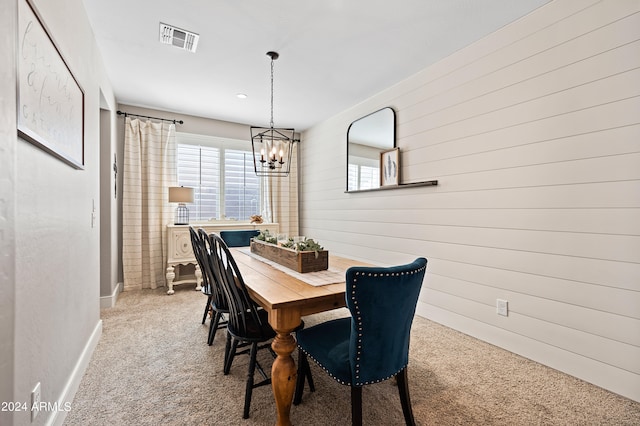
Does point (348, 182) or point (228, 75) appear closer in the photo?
point (228, 75)

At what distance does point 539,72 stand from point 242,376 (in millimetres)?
3092

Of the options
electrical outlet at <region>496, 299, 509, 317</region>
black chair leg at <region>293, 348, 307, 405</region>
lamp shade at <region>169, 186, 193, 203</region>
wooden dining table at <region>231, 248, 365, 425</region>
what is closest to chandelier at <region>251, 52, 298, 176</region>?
lamp shade at <region>169, 186, 193, 203</region>

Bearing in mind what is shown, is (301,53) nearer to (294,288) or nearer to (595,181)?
(294,288)

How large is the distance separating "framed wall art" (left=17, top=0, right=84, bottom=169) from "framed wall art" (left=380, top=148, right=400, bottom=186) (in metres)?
2.86

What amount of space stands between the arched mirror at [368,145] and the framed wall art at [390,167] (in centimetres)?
7

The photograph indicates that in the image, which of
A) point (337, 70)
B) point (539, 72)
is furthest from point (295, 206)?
point (539, 72)

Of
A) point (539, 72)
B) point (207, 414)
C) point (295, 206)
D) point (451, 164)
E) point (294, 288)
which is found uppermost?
point (539, 72)

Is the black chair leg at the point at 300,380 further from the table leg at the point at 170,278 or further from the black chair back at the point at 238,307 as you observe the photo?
the table leg at the point at 170,278

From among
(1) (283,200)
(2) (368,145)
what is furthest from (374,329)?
(1) (283,200)

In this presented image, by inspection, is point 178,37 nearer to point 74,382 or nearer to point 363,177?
point 363,177

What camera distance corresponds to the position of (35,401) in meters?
1.27

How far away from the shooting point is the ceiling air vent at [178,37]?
2418mm

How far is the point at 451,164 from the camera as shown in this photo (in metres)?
2.83

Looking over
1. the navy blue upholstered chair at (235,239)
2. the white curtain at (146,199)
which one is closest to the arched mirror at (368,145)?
the navy blue upholstered chair at (235,239)
